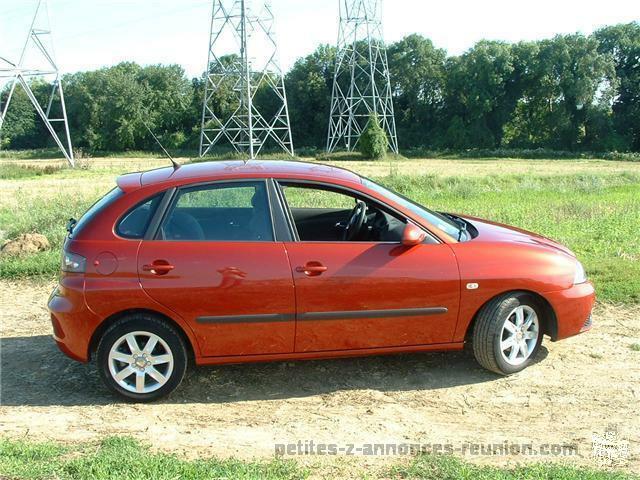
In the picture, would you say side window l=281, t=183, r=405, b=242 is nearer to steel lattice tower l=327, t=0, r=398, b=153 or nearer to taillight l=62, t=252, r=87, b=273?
taillight l=62, t=252, r=87, b=273

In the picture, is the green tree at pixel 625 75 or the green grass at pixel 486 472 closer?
the green grass at pixel 486 472

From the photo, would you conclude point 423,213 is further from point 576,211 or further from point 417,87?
point 417,87

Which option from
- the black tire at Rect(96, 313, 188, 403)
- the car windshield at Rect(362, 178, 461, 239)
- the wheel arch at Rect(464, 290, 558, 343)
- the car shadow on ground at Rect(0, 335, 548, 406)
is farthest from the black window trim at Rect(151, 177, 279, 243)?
the wheel arch at Rect(464, 290, 558, 343)

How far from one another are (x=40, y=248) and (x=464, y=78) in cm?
6645

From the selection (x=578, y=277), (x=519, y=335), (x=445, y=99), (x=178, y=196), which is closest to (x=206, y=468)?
(x=178, y=196)

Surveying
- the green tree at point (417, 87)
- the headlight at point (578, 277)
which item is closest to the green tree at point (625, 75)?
the green tree at point (417, 87)

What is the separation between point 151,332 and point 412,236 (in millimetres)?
2062

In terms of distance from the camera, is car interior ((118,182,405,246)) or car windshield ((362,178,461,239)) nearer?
car interior ((118,182,405,246))

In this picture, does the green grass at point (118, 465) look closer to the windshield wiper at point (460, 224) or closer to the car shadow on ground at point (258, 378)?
the car shadow on ground at point (258, 378)

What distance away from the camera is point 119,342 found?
4723 mm

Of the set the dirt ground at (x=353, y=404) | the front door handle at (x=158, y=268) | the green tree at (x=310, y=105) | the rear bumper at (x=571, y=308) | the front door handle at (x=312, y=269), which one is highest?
the green tree at (x=310, y=105)

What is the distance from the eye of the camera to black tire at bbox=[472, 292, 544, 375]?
16.5ft

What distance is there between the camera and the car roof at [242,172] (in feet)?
16.7

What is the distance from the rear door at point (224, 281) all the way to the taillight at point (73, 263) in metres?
0.42
